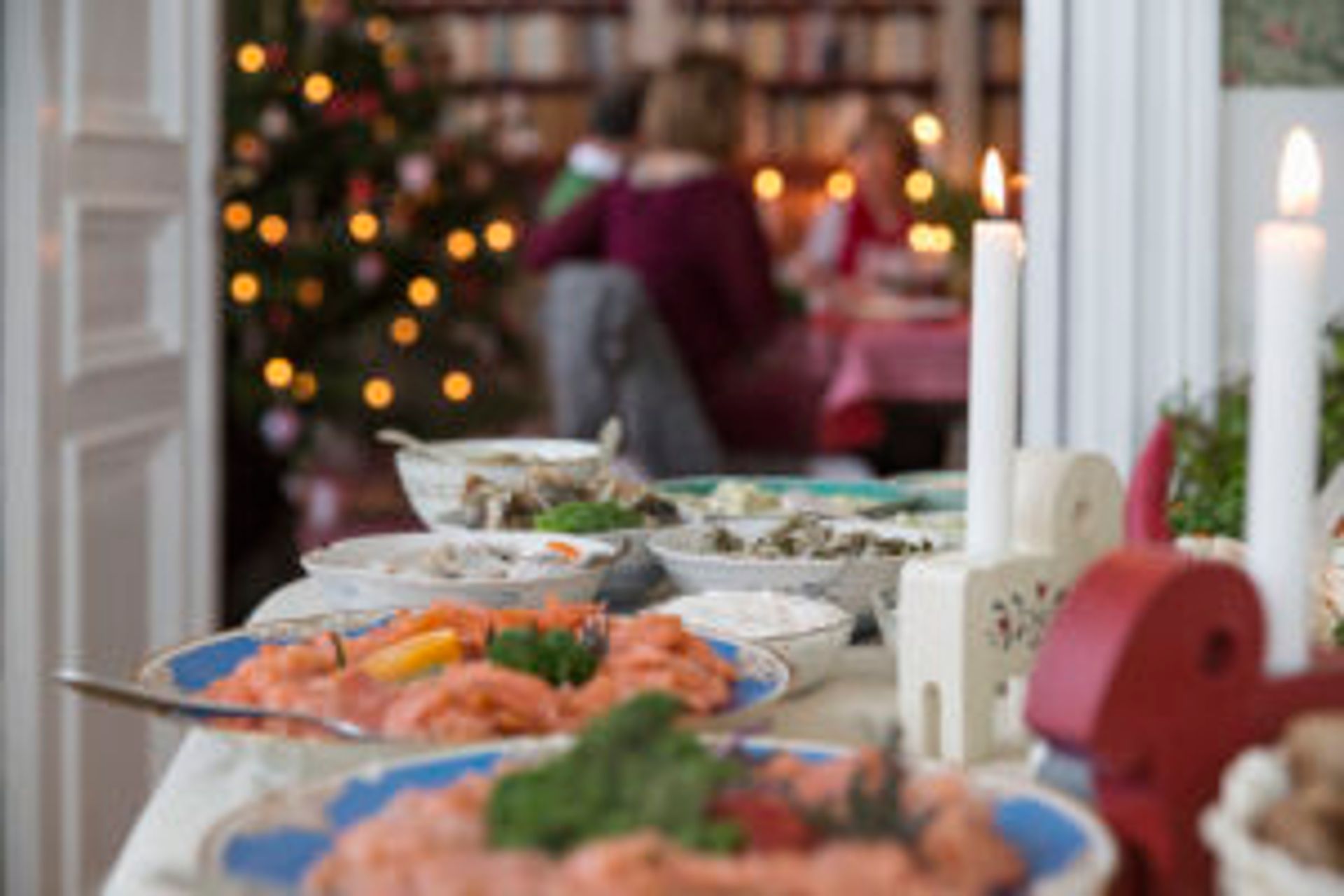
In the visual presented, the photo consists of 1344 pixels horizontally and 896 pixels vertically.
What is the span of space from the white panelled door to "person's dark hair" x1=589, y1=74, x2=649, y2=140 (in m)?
2.18

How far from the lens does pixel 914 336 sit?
4598 millimetres

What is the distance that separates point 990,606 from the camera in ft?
3.44

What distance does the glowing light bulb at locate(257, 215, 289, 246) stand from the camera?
5184 mm

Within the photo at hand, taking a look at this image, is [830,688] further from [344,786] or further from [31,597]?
[31,597]

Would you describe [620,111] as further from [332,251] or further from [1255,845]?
[1255,845]

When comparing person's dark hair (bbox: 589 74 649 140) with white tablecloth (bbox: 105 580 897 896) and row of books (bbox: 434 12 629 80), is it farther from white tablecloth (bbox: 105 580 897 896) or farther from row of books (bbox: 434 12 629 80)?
white tablecloth (bbox: 105 580 897 896)

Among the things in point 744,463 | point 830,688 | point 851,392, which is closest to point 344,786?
point 830,688

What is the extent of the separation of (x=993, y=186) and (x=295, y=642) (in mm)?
497

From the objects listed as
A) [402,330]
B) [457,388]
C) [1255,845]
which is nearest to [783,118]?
[457,388]

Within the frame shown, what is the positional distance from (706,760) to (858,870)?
102mm

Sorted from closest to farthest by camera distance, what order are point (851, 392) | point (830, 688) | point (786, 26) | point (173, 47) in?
1. point (830, 688)
2. point (173, 47)
3. point (851, 392)
4. point (786, 26)

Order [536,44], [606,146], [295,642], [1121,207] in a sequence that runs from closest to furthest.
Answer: [295,642] → [1121,207] → [606,146] → [536,44]

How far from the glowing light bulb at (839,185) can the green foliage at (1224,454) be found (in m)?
5.72

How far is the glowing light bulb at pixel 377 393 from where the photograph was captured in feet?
17.1
